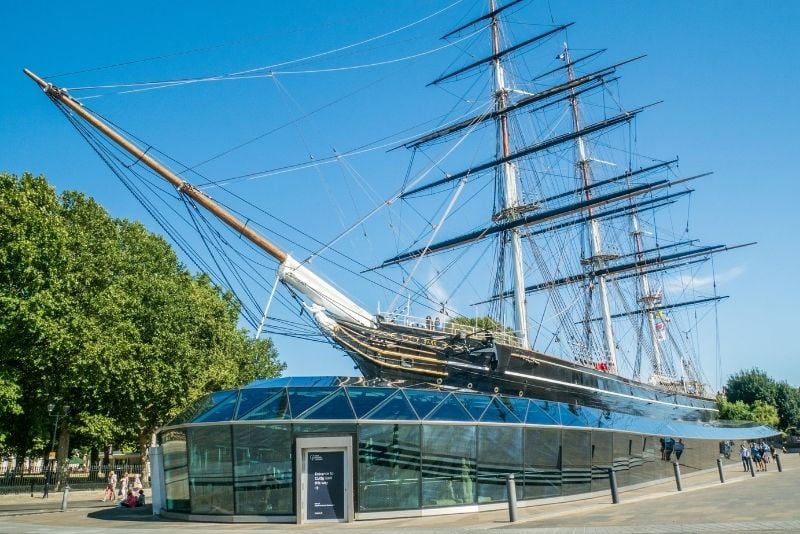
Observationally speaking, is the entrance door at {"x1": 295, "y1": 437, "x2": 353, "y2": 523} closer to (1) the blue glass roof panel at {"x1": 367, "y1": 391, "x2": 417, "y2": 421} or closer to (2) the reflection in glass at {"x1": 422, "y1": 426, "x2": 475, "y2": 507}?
(1) the blue glass roof panel at {"x1": 367, "y1": 391, "x2": 417, "y2": 421}

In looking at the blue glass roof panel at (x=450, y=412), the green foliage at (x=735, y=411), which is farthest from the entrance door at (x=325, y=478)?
the green foliage at (x=735, y=411)

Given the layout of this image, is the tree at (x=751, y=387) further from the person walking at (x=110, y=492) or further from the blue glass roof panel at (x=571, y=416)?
the person walking at (x=110, y=492)

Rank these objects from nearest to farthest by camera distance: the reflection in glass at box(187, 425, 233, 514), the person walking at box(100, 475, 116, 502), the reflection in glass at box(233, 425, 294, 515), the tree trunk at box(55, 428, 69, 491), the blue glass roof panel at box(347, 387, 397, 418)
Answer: the reflection in glass at box(233, 425, 294, 515) < the reflection in glass at box(187, 425, 233, 514) < the blue glass roof panel at box(347, 387, 397, 418) < the person walking at box(100, 475, 116, 502) < the tree trunk at box(55, 428, 69, 491)

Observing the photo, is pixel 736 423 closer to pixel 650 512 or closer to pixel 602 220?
pixel 602 220

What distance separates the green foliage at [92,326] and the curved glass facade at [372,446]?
41.6 feet

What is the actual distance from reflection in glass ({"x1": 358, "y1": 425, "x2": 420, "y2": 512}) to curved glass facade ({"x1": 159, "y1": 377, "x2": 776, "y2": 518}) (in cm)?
3

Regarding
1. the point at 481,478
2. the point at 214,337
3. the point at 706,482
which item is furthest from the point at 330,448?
the point at 214,337

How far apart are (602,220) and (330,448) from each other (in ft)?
172

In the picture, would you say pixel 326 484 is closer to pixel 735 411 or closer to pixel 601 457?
pixel 601 457

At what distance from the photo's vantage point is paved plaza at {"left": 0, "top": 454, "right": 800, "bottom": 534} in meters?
Answer: 12.9

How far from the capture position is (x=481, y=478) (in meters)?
18.3

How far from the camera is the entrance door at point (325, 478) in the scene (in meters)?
16.4

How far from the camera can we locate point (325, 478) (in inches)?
651

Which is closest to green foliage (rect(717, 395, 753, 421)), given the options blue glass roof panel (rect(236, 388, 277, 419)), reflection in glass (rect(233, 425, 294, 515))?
blue glass roof panel (rect(236, 388, 277, 419))
